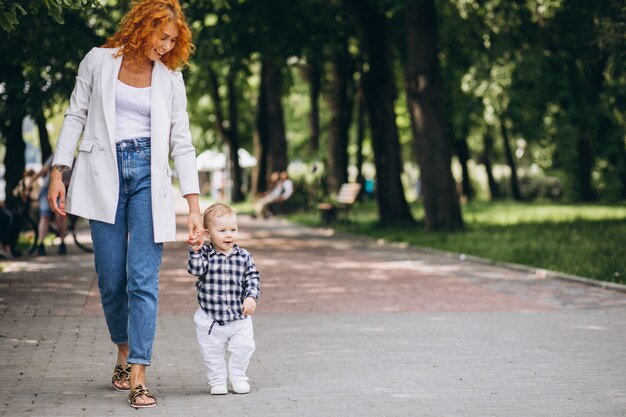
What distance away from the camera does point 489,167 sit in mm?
48031

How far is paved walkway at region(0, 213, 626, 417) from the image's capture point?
618cm

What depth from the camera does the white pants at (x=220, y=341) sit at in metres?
6.35

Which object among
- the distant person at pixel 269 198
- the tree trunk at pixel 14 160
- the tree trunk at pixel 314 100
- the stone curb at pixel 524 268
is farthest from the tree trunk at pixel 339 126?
the stone curb at pixel 524 268

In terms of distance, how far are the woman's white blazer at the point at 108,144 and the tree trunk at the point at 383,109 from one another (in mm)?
18879

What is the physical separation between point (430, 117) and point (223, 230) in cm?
1641

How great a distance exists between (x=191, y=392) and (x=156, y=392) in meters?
0.20

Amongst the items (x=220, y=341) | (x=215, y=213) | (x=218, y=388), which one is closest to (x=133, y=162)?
(x=215, y=213)

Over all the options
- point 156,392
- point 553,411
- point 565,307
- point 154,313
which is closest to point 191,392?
point 156,392

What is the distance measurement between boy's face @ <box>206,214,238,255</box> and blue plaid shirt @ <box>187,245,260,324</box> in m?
0.09

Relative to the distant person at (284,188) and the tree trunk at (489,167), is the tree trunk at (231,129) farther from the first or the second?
the distant person at (284,188)

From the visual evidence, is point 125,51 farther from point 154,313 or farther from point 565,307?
point 565,307

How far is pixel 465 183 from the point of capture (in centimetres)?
4609

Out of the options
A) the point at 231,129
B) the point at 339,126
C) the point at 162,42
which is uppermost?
the point at 231,129

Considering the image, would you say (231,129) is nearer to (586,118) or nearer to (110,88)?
(586,118)
